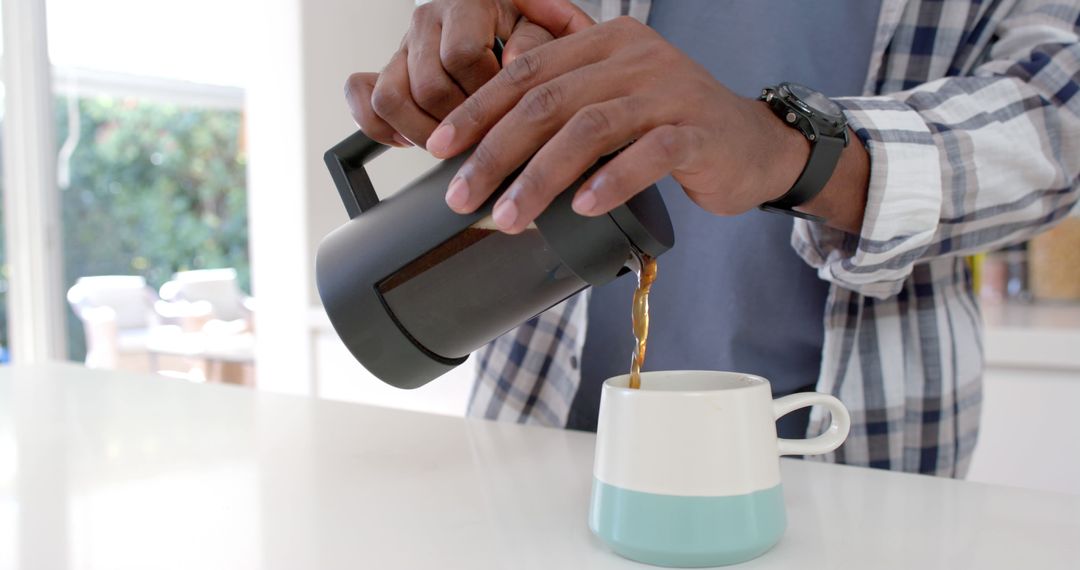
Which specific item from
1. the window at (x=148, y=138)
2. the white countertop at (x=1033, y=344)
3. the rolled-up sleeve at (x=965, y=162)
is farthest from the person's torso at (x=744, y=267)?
the window at (x=148, y=138)

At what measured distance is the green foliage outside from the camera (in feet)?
16.3

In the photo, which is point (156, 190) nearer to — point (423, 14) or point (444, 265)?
point (423, 14)

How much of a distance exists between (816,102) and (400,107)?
0.94ft

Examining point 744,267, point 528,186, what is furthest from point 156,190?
point 528,186

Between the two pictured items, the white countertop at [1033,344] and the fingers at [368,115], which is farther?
the white countertop at [1033,344]

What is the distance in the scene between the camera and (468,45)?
1.86ft

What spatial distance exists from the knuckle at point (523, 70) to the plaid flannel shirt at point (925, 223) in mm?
309

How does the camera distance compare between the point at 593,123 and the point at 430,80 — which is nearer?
the point at 593,123

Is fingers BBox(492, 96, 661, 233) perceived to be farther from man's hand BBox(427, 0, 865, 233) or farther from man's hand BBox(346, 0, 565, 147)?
man's hand BBox(346, 0, 565, 147)

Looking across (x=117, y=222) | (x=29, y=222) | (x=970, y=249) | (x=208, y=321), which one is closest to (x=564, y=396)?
(x=970, y=249)

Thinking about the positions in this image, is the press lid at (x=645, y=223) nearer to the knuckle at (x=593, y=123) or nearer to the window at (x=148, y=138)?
the knuckle at (x=593, y=123)

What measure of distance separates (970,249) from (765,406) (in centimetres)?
41

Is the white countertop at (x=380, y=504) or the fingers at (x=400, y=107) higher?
the fingers at (x=400, y=107)

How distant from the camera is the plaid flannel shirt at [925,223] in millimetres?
→ 691
